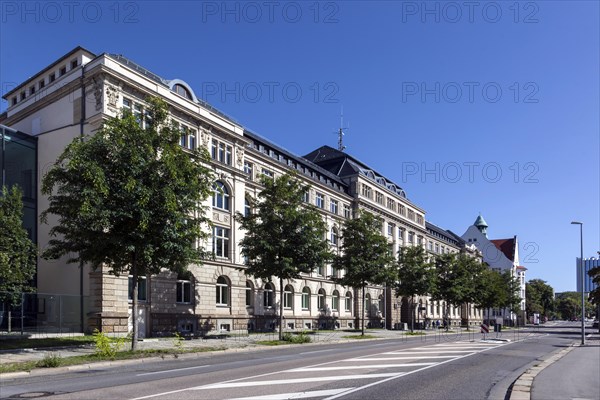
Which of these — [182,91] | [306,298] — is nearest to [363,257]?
[306,298]

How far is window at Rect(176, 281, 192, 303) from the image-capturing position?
3678 cm

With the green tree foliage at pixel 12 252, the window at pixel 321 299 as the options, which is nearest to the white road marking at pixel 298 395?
the green tree foliage at pixel 12 252

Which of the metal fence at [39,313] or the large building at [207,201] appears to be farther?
the large building at [207,201]

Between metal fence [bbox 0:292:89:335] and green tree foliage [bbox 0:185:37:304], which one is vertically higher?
green tree foliage [bbox 0:185:37:304]

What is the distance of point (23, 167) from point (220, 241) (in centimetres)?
1437

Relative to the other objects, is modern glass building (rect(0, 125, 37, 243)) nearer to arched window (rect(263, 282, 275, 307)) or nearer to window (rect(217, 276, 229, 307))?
window (rect(217, 276, 229, 307))

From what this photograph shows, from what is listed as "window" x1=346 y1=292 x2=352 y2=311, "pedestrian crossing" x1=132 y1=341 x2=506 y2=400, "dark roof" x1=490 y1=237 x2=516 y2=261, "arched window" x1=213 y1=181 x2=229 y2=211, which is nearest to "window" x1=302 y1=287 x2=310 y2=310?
"window" x1=346 y1=292 x2=352 y2=311

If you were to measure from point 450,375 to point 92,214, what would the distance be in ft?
46.4

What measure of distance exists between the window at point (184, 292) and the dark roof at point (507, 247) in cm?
13578

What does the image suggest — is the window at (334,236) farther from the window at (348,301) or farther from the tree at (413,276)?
the tree at (413,276)

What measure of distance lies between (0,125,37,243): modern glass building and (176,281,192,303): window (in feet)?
31.3

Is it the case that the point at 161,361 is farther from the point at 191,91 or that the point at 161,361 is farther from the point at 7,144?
the point at 191,91

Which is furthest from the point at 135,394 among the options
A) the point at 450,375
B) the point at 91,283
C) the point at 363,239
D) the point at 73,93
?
the point at 363,239

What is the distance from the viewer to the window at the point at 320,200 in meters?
56.7
